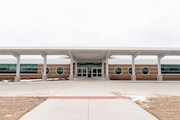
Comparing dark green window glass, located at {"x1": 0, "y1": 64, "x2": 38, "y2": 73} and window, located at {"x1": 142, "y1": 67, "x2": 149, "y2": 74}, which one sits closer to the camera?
dark green window glass, located at {"x1": 0, "y1": 64, "x2": 38, "y2": 73}

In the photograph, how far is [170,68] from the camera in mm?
33562

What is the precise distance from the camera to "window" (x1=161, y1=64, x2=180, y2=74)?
33375 millimetres

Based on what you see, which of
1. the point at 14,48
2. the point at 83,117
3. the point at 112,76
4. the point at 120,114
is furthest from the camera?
the point at 112,76

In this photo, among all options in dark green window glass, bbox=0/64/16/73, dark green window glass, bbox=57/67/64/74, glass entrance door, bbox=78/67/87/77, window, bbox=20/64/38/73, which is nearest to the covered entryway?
glass entrance door, bbox=78/67/87/77

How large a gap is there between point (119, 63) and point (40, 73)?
16537 millimetres

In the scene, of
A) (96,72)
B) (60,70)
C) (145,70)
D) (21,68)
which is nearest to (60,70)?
(60,70)

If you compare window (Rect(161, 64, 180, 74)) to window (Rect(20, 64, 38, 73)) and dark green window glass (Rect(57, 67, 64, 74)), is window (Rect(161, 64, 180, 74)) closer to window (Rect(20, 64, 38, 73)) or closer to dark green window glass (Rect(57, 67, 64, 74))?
dark green window glass (Rect(57, 67, 64, 74))

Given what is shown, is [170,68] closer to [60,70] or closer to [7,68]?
[60,70]

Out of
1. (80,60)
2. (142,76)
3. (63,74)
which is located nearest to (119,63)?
(142,76)

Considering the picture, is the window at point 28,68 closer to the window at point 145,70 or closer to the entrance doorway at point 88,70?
the entrance doorway at point 88,70

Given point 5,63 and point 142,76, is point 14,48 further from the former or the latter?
point 142,76

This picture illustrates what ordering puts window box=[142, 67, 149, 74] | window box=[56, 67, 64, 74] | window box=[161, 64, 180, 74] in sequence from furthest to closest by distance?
window box=[56, 67, 64, 74] < window box=[142, 67, 149, 74] < window box=[161, 64, 180, 74]

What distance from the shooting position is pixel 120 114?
5.30 meters

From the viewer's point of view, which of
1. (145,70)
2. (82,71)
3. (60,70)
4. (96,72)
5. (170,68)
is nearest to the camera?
A: (170,68)
